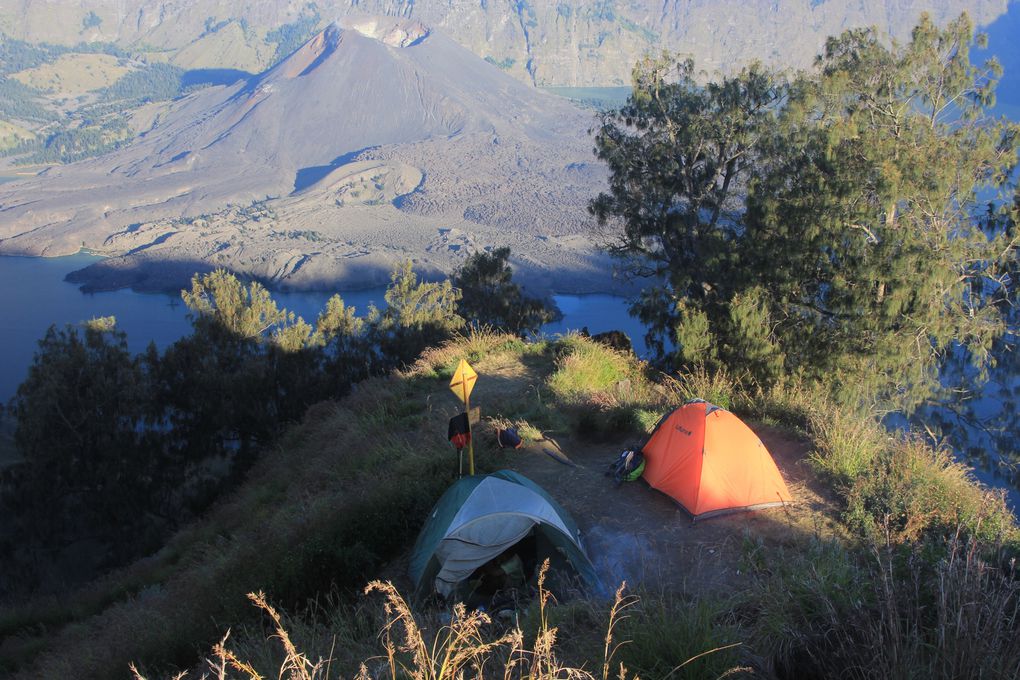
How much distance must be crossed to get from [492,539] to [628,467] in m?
1.87

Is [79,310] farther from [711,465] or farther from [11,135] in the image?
[11,135]

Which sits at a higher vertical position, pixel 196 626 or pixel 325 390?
pixel 196 626

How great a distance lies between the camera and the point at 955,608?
286 centimetres

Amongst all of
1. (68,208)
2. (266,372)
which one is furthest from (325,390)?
(68,208)

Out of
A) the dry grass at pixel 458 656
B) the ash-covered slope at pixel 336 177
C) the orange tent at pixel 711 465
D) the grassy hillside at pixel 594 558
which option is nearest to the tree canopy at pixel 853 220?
the grassy hillside at pixel 594 558

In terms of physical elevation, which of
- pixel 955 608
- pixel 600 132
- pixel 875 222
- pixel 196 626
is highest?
pixel 600 132

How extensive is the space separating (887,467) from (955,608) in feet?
13.1

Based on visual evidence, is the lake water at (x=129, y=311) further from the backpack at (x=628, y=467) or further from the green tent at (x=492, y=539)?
the green tent at (x=492, y=539)

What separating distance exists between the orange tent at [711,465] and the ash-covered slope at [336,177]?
56.1 metres

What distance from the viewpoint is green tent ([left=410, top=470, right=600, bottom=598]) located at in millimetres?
5340

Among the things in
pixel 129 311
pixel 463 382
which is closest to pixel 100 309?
pixel 129 311

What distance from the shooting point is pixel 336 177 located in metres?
96.9

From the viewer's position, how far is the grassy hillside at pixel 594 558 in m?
2.96

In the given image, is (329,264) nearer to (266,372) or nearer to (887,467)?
(266,372)
